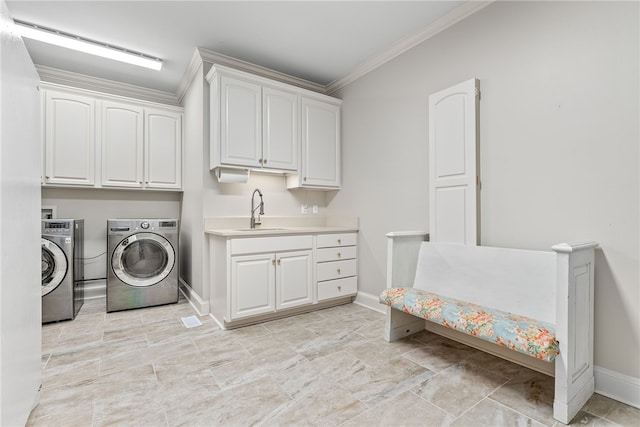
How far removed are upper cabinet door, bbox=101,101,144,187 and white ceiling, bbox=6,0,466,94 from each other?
0.46 m

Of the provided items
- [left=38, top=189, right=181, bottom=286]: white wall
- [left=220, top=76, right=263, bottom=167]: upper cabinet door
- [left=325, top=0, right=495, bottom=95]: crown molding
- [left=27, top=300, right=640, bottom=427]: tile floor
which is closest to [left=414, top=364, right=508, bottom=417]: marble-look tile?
[left=27, top=300, right=640, bottom=427]: tile floor

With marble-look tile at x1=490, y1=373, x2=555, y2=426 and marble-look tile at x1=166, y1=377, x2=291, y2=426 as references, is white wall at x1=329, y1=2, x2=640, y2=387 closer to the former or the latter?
marble-look tile at x1=490, y1=373, x2=555, y2=426

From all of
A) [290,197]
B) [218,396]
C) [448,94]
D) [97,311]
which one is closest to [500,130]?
[448,94]

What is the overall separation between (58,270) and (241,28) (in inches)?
109

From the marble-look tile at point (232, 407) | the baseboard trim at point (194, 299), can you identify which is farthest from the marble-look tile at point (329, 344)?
the baseboard trim at point (194, 299)

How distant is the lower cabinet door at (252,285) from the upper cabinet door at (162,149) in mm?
1782

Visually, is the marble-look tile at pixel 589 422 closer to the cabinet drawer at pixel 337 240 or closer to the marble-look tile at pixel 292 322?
the marble-look tile at pixel 292 322

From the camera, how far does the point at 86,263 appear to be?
3.59 m

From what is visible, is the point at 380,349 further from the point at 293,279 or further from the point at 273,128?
the point at 273,128

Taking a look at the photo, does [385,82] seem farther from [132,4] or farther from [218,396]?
[218,396]

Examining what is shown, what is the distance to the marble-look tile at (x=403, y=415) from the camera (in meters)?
1.44

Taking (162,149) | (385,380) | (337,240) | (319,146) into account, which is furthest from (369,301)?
(162,149)

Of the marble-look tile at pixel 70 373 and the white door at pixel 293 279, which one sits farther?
the white door at pixel 293 279

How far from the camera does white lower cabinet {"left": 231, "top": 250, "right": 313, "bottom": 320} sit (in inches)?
104
